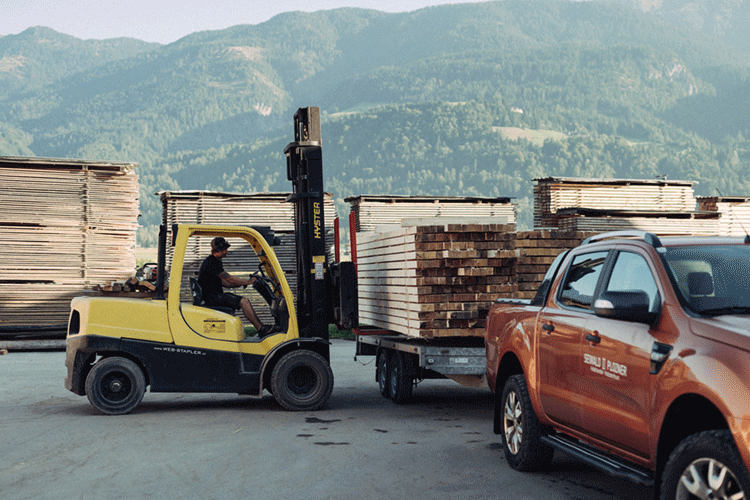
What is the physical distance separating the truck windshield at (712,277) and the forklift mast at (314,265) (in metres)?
6.19

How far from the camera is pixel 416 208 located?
2609 cm

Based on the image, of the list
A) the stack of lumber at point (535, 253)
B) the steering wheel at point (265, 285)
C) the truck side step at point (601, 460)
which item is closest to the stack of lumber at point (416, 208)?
the steering wheel at point (265, 285)

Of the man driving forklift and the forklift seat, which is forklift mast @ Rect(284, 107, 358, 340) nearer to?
the man driving forklift

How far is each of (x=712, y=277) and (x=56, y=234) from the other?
666 inches

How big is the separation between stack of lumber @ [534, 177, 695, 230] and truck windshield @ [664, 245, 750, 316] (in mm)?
18277

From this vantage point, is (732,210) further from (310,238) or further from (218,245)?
(218,245)

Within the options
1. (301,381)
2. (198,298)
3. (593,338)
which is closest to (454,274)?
(301,381)

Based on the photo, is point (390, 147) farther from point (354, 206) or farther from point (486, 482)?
point (486, 482)

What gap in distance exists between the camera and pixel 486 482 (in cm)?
644

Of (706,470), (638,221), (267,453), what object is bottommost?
(267,453)

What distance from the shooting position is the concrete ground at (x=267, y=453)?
6242mm

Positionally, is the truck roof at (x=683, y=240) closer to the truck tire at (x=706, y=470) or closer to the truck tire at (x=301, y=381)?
the truck tire at (x=706, y=470)

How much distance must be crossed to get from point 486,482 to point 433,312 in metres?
3.47

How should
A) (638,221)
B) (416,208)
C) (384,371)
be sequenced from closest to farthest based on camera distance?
(384,371)
(638,221)
(416,208)
